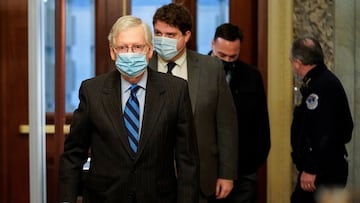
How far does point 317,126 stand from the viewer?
3.05 m

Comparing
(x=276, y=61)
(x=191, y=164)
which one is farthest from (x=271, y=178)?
(x=191, y=164)

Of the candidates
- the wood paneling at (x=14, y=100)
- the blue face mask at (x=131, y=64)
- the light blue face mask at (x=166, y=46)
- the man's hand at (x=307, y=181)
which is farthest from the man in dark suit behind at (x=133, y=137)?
the wood paneling at (x=14, y=100)

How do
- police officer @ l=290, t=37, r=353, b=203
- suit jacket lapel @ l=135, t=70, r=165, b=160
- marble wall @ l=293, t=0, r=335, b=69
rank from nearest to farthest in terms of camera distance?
1. suit jacket lapel @ l=135, t=70, r=165, b=160
2. police officer @ l=290, t=37, r=353, b=203
3. marble wall @ l=293, t=0, r=335, b=69

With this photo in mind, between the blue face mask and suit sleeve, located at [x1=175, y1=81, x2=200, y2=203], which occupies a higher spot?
the blue face mask

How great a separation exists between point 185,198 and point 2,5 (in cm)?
201

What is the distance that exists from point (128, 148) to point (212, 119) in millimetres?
630

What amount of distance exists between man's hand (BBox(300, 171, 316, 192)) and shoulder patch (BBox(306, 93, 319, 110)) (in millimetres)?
326

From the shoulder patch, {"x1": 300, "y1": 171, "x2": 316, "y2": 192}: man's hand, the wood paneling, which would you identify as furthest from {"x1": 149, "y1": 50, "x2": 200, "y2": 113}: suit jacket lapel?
the wood paneling

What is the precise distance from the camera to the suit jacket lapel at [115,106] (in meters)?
2.16

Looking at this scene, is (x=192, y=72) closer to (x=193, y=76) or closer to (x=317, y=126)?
(x=193, y=76)

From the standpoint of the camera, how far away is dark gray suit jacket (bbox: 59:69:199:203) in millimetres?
2162

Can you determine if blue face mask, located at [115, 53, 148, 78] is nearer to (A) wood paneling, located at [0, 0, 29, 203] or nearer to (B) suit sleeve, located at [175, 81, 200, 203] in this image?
(B) suit sleeve, located at [175, 81, 200, 203]

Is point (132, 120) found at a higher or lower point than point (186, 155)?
higher

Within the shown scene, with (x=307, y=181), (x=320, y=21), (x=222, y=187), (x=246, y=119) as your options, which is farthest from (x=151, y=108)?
(x=320, y=21)
